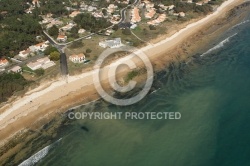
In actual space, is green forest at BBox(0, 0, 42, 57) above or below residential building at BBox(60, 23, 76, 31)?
above

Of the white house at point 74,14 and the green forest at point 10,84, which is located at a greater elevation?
the white house at point 74,14

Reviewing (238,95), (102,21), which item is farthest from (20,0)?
(238,95)

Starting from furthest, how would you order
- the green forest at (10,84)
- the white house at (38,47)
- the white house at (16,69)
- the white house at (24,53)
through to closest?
the white house at (38,47) < the white house at (24,53) < the white house at (16,69) < the green forest at (10,84)

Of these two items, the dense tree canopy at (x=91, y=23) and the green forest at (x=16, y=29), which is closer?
the green forest at (x=16, y=29)

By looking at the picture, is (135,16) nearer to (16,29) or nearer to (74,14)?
(74,14)

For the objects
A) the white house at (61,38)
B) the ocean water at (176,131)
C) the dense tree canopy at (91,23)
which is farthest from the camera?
the dense tree canopy at (91,23)

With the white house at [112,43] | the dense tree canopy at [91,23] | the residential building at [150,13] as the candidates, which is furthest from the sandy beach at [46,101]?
the residential building at [150,13]

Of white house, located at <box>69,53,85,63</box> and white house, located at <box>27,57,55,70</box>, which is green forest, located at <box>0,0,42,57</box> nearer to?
white house, located at <box>27,57,55,70</box>

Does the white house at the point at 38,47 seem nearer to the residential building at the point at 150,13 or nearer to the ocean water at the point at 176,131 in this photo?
the ocean water at the point at 176,131

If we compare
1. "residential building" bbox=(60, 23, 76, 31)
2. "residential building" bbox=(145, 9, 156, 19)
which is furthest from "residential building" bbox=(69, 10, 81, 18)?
"residential building" bbox=(145, 9, 156, 19)

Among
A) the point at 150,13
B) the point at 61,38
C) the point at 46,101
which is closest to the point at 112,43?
the point at 61,38
